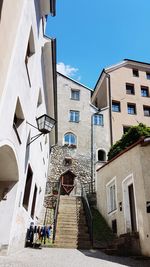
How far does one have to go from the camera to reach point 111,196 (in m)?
12.3

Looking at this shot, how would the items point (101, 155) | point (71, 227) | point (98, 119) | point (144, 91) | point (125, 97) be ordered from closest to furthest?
point (71, 227), point (101, 155), point (98, 119), point (125, 97), point (144, 91)

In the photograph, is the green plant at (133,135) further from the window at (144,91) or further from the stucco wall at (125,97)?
the window at (144,91)

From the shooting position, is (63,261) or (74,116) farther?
(74,116)

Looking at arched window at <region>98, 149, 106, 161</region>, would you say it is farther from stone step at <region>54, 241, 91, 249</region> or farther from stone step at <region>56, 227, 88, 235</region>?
stone step at <region>54, 241, 91, 249</region>

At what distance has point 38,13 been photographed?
8.44 m

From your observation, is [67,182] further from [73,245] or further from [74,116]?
[73,245]

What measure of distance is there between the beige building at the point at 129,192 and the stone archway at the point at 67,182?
5.80 meters

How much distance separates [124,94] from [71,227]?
1736cm

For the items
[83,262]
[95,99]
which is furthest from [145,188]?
[95,99]

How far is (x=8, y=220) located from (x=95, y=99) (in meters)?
23.7

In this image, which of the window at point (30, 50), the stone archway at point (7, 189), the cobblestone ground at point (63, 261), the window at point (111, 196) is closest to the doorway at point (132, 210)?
the window at point (111, 196)

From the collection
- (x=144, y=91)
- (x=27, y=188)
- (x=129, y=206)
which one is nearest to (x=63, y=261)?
(x=27, y=188)

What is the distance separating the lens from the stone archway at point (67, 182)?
1891 cm

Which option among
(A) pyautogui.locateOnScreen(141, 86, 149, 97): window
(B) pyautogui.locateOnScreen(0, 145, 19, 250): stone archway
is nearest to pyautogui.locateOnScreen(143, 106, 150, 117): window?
(A) pyautogui.locateOnScreen(141, 86, 149, 97): window
